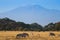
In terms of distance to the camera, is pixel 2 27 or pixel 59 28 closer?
pixel 59 28

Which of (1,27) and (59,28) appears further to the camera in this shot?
(1,27)

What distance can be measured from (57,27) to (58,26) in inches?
18.0

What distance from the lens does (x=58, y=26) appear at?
75250 millimetres

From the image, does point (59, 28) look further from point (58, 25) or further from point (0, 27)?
point (0, 27)

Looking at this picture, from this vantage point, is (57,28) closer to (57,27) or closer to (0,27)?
(57,27)

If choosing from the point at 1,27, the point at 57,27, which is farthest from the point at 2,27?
the point at 57,27

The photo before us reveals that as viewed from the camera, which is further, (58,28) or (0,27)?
(0,27)

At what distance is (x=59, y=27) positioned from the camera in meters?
75.3

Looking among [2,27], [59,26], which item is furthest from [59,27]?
[2,27]

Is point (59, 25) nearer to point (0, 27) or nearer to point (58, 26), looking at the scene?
point (58, 26)

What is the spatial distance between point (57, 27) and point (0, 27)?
18.0m

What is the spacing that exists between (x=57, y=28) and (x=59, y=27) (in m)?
0.92

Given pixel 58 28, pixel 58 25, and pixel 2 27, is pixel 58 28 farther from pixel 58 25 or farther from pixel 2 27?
pixel 2 27

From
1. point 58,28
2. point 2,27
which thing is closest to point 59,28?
point 58,28
